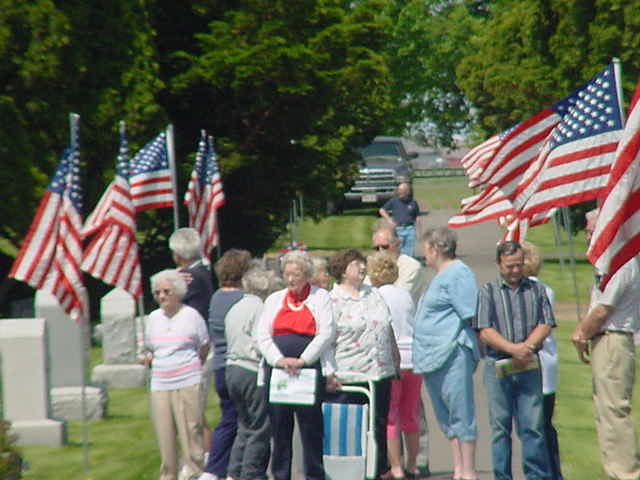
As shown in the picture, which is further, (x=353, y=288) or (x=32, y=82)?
(x=32, y=82)

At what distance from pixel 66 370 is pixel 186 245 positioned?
13.6ft

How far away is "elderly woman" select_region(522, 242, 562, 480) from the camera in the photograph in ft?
31.0

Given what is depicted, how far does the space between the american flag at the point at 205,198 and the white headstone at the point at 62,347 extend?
475 centimetres

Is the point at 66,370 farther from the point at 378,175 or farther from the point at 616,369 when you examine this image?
the point at 378,175

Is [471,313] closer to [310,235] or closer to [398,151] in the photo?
[310,235]

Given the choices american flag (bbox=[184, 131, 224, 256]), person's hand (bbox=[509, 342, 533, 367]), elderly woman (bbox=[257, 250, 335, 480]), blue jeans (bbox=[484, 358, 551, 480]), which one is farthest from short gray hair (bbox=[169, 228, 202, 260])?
american flag (bbox=[184, 131, 224, 256])

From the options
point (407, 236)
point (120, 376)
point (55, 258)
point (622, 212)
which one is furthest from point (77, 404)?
point (407, 236)

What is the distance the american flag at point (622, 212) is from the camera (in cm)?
689

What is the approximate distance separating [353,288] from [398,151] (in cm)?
3604

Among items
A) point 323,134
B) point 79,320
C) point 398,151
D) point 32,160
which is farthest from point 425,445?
point 398,151

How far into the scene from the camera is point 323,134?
30203 millimetres

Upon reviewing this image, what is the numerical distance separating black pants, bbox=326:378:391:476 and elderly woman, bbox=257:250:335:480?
265 millimetres

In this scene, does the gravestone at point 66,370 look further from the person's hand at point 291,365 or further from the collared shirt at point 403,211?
the collared shirt at point 403,211

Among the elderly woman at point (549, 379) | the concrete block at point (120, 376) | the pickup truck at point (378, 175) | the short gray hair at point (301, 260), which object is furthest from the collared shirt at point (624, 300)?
the pickup truck at point (378, 175)
